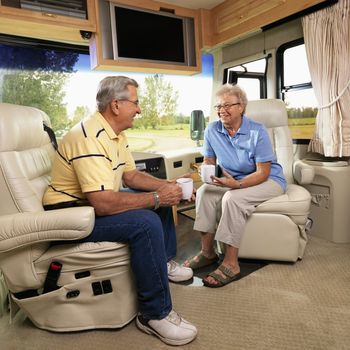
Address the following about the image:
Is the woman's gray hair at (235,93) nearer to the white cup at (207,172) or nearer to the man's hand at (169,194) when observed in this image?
the white cup at (207,172)

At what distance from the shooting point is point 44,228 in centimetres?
125

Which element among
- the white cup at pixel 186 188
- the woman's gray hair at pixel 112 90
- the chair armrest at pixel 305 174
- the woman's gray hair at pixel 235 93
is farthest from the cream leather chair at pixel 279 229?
the woman's gray hair at pixel 112 90

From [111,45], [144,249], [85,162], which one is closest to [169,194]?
[144,249]

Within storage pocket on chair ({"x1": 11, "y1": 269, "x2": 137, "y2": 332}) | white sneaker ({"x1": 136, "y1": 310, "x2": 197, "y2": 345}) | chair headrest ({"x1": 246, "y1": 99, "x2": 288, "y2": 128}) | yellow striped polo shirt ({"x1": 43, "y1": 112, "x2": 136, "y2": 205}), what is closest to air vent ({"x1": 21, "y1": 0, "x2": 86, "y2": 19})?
yellow striped polo shirt ({"x1": 43, "y1": 112, "x2": 136, "y2": 205})

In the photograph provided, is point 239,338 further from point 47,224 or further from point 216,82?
point 216,82

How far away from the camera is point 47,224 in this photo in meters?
1.25

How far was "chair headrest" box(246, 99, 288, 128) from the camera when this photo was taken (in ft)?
7.90

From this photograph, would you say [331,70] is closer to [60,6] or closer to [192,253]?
[192,253]

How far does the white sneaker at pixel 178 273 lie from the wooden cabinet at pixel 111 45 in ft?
5.46

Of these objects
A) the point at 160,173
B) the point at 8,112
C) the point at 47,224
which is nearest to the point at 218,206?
the point at 160,173

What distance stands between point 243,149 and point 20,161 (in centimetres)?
133

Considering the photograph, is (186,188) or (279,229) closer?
(186,188)

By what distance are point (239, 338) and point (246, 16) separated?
247cm

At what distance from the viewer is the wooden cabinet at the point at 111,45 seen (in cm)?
238
